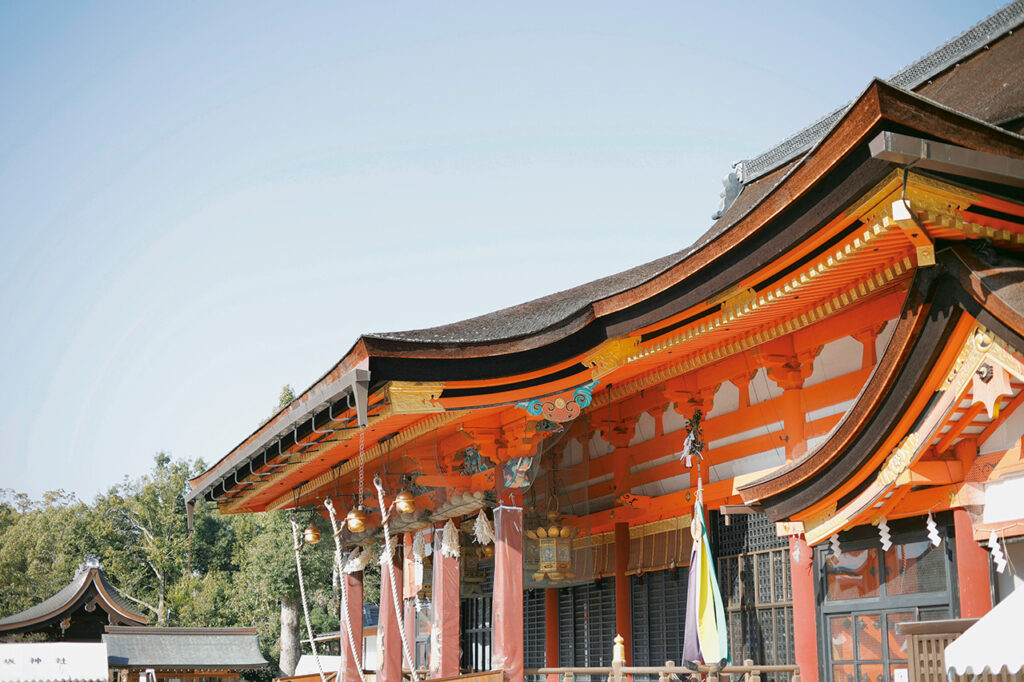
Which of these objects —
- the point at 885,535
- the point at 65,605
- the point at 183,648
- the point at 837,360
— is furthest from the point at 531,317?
the point at 65,605

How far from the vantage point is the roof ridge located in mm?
9148

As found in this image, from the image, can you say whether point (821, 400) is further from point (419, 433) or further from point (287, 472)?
point (287, 472)

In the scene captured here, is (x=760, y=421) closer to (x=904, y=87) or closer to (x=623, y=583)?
(x=623, y=583)

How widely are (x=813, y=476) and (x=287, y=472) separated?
24.1 feet

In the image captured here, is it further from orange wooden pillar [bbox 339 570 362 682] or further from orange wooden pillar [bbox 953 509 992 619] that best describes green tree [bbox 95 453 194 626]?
orange wooden pillar [bbox 953 509 992 619]

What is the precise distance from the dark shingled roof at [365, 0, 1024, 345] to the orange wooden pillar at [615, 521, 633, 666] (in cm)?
293

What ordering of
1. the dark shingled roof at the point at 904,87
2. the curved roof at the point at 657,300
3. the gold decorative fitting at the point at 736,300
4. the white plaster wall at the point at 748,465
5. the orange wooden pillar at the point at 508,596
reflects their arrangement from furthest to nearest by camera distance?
the white plaster wall at the point at 748,465
the orange wooden pillar at the point at 508,596
the gold decorative fitting at the point at 736,300
the dark shingled roof at the point at 904,87
the curved roof at the point at 657,300

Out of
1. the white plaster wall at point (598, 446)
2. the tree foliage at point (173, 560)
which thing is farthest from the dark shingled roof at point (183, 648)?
the white plaster wall at point (598, 446)

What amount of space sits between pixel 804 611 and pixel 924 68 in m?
5.80

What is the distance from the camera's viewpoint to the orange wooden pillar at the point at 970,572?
22.9ft

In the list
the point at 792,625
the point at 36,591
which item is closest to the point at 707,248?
the point at 792,625

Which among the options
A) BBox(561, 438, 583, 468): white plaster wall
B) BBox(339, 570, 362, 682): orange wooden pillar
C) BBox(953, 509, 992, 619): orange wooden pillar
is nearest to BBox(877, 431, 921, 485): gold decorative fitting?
BBox(953, 509, 992, 619): orange wooden pillar

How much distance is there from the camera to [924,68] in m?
10.4

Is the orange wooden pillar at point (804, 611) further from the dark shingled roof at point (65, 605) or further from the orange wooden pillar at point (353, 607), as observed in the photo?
the dark shingled roof at point (65, 605)
